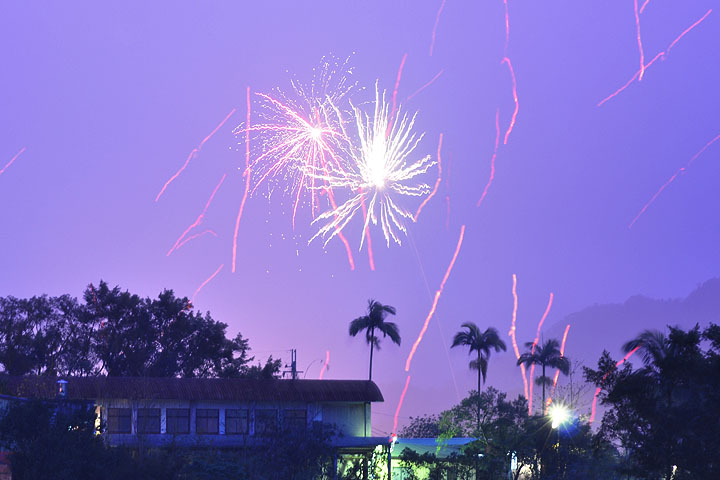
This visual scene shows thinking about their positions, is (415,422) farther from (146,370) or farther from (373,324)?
(146,370)

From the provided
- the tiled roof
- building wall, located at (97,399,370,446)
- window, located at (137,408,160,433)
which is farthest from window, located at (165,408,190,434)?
the tiled roof

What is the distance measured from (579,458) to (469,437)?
1018 centimetres

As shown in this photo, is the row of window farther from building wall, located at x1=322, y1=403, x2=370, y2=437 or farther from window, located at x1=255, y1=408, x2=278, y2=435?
building wall, located at x1=322, y1=403, x2=370, y2=437

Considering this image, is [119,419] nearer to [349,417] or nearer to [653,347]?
[349,417]

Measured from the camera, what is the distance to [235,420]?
49656mm

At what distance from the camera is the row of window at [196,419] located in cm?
4769

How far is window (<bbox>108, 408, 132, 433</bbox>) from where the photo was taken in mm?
47625

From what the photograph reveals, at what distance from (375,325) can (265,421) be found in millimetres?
31326

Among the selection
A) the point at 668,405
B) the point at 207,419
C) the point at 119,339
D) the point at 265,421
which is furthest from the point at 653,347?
the point at 119,339

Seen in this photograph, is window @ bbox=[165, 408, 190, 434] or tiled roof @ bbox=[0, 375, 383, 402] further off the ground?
tiled roof @ bbox=[0, 375, 383, 402]

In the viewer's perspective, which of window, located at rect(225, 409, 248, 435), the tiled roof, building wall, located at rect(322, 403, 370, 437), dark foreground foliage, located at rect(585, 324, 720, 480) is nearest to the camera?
dark foreground foliage, located at rect(585, 324, 720, 480)

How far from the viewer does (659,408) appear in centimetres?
3284

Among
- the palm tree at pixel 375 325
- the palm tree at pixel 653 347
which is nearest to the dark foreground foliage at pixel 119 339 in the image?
the palm tree at pixel 375 325

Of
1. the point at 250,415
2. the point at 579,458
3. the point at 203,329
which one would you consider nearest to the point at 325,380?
the point at 250,415
